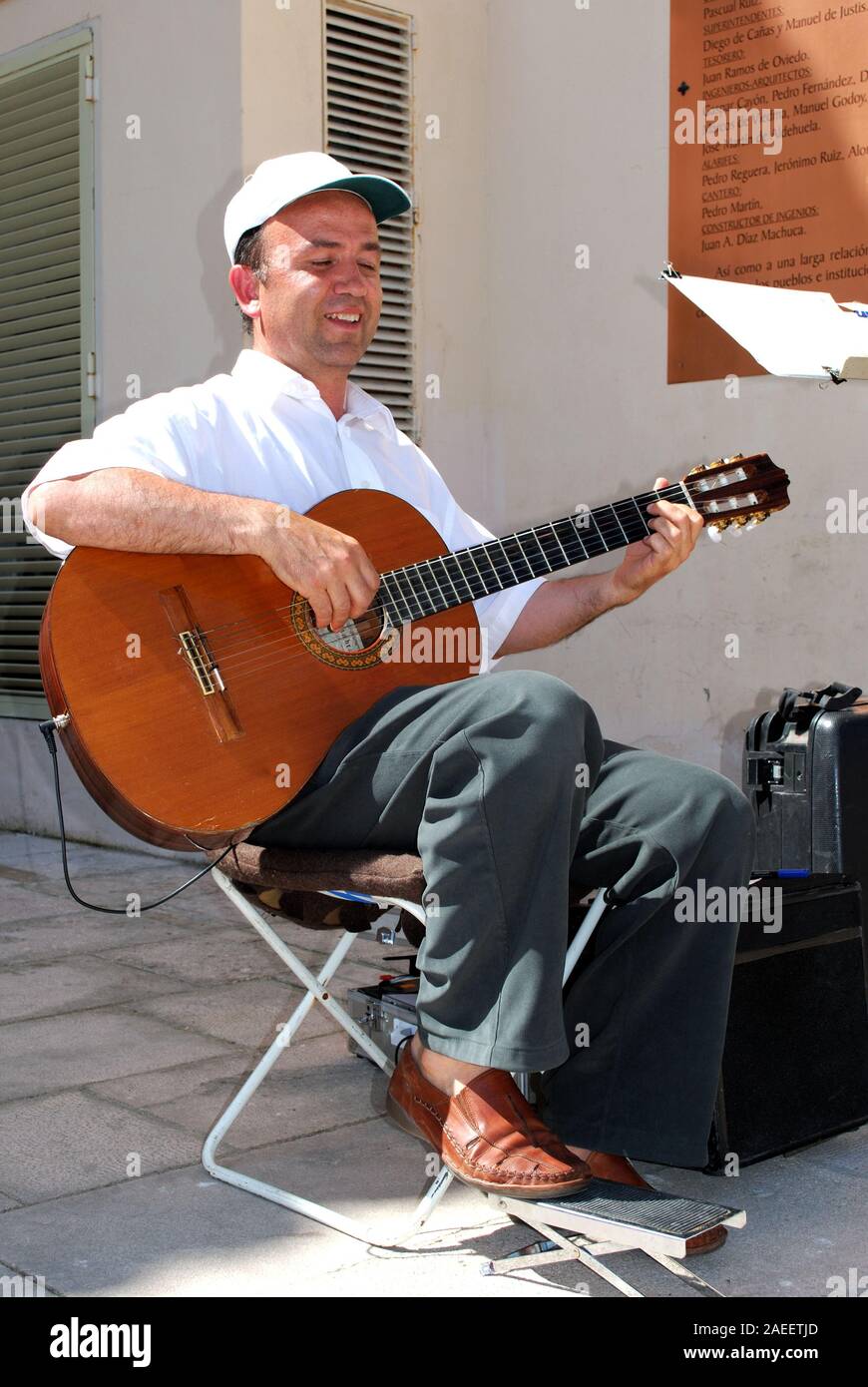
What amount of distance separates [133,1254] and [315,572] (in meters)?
1.05

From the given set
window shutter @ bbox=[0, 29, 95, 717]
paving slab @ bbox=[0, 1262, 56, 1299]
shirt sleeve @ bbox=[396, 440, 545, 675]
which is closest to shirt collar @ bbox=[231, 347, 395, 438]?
shirt sleeve @ bbox=[396, 440, 545, 675]

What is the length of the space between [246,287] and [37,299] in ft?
10.8

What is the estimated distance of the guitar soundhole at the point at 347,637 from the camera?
229 cm

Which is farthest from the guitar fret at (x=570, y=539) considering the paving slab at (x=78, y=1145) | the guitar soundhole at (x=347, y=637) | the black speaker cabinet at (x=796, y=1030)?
the paving slab at (x=78, y=1145)

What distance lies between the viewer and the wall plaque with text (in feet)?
13.8

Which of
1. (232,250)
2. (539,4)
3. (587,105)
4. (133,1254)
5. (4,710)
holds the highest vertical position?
(539,4)

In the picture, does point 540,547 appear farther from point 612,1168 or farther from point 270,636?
point 612,1168

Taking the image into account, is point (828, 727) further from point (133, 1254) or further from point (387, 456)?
point (133, 1254)

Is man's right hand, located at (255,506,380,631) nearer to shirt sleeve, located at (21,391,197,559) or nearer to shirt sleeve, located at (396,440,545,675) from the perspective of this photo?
shirt sleeve, located at (21,391,197,559)

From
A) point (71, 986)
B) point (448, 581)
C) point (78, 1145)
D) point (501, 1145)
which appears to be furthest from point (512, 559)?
point (71, 986)

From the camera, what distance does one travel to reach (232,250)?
271 cm

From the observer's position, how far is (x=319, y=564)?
2.22 metres
